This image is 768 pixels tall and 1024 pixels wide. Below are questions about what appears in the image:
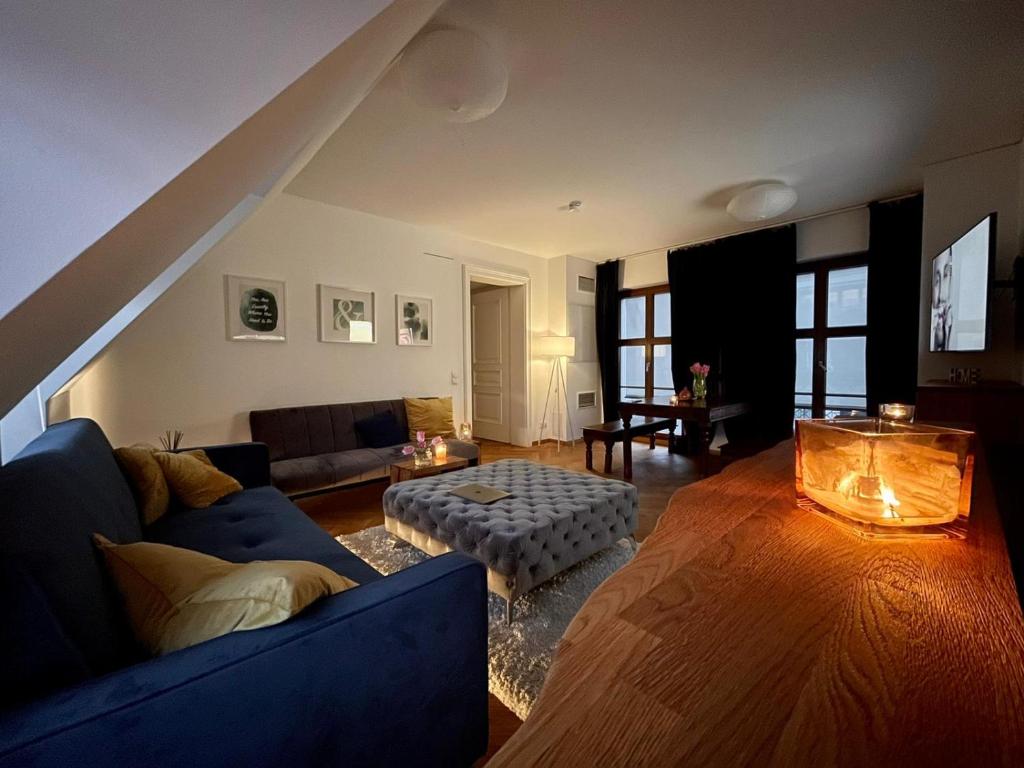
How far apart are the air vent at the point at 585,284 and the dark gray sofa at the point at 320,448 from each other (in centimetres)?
310

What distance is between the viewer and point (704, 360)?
483 cm

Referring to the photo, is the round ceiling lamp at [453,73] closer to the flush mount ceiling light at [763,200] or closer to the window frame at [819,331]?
the flush mount ceiling light at [763,200]

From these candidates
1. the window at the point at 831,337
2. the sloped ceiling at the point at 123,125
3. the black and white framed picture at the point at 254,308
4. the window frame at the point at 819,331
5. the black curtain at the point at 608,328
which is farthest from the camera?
the black curtain at the point at 608,328

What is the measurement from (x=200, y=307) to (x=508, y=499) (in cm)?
287

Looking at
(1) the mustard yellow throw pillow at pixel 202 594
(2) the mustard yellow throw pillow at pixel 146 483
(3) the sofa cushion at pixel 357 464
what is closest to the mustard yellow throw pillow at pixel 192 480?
(2) the mustard yellow throw pillow at pixel 146 483

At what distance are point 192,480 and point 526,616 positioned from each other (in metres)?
1.70

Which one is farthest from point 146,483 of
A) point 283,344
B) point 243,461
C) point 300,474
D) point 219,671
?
point 283,344

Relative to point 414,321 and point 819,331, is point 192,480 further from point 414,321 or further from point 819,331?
point 819,331

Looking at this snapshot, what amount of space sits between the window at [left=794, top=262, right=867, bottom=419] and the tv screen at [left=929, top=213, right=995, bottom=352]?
1214 millimetres

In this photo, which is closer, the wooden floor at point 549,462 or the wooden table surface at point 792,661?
the wooden table surface at point 792,661

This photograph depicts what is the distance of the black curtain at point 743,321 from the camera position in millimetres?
4266

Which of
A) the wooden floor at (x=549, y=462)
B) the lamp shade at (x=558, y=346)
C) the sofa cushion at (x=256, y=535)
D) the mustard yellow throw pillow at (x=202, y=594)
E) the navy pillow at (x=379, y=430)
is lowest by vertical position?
the wooden floor at (x=549, y=462)

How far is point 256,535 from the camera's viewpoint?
5.37ft

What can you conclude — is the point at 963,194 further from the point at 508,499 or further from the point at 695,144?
the point at 508,499
